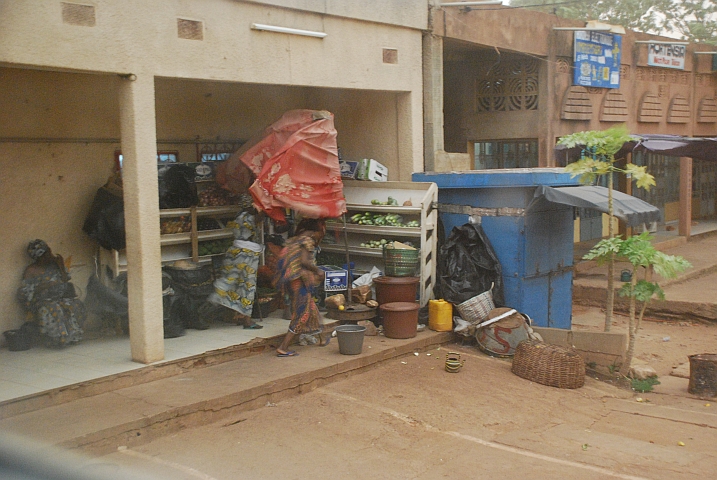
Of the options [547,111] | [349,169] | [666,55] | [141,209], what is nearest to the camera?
[141,209]

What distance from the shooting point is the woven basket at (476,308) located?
9.16 m

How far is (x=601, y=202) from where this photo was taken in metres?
8.95

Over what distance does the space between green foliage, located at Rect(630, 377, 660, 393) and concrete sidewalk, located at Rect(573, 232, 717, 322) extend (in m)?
4.00

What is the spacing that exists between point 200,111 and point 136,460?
555cm

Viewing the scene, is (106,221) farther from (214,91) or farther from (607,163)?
(607,163)

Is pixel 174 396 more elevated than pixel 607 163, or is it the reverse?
pixel 607 163

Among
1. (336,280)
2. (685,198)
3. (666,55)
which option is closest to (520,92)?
(666,55)

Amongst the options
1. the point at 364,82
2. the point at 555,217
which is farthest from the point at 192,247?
the point at 555,217

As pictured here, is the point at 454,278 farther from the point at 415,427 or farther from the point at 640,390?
the point at 415,427

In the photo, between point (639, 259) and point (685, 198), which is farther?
point (685, 198)

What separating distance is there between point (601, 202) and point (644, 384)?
7.36 feet

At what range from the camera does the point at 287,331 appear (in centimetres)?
828

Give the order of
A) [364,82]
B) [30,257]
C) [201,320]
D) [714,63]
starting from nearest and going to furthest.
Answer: [30,257], [201,320], [364,82], [714,63]

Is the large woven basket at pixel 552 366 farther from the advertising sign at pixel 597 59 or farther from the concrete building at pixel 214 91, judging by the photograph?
the advertising sign at pixel 597 59
